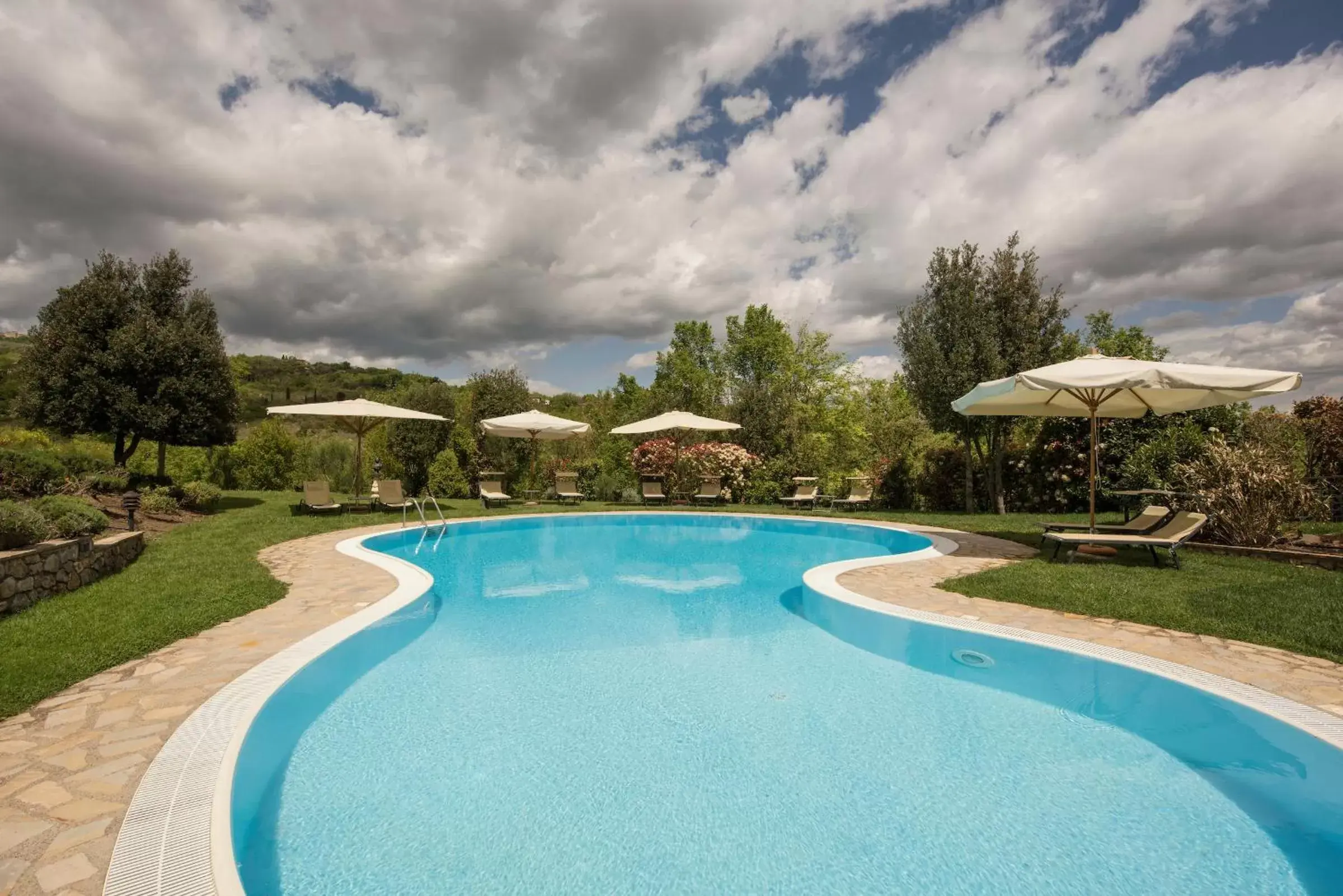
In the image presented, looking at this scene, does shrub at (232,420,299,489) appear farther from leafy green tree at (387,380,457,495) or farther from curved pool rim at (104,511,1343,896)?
curved pool rim at (104,511,1343,896)

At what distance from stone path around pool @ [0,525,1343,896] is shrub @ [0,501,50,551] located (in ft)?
6.80

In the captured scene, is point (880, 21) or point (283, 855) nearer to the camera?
point (283, 855)

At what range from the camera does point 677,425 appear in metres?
15.9

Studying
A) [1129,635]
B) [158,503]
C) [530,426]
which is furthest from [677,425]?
[1129,635]

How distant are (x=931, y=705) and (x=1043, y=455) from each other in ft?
39.3

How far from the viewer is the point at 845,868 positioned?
254cm

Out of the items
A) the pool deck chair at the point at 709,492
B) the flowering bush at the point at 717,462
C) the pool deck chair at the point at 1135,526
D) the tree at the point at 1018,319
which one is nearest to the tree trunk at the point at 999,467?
the tree at the point at 1018,319

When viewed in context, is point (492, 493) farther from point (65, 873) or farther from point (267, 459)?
point (65, 873)

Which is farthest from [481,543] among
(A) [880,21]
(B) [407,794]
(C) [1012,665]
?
(A) [880,21]

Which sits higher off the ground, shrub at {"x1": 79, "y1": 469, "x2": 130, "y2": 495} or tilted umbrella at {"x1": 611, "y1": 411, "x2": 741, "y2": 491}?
tilted umbrella at {"x1": 611, "y1": 411, "x2": 741, "y2": 491}

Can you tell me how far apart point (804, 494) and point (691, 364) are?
70.3 feet

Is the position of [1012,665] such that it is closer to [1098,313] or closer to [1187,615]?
[1187,615]

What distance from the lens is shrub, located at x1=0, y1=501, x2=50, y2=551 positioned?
4.98 metres

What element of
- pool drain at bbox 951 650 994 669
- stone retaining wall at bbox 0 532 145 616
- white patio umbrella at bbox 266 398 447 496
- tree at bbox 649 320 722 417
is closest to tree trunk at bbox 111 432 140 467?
white patio umbrella at bbox 266 398 447 496
